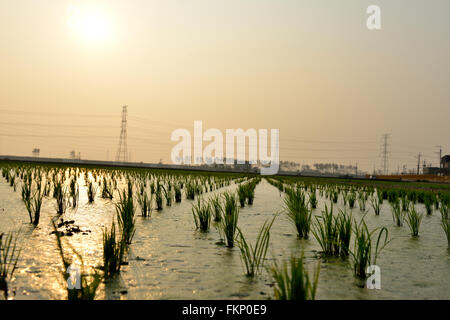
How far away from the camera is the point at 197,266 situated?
331 centimetres

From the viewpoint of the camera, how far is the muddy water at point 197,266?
263 centimetres

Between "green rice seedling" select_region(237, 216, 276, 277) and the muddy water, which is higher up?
"green rice seedling" select_region(237, 216, 276, 277)

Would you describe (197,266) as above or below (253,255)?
below

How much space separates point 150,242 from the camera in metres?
4.30

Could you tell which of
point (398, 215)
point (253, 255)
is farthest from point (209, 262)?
point (398, 215)

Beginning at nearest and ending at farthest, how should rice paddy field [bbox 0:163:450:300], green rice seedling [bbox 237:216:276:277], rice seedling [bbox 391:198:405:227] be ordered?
rice paddy field [bbox 0:163:450:300]
green rice seedling [bbox 237:216:276:277]
rice seedling [bbox 391:198:405:227]

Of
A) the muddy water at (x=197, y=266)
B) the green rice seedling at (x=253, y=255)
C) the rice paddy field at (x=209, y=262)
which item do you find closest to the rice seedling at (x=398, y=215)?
the rice paddy field at (x=209, y=262)

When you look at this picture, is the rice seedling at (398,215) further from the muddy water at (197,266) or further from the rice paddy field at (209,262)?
the muddy water at (197,266)

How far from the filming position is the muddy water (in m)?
2.63

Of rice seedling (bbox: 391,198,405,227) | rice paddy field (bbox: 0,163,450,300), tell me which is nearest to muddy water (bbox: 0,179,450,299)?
rice paddy field (bbox: 0,163,450,300)

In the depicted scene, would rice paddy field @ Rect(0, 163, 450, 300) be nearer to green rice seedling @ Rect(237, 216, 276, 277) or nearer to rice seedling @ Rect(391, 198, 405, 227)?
green rice seedling @ Rect(237, 216, 276, 277)

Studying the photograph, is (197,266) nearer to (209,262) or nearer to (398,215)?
(209,262)
